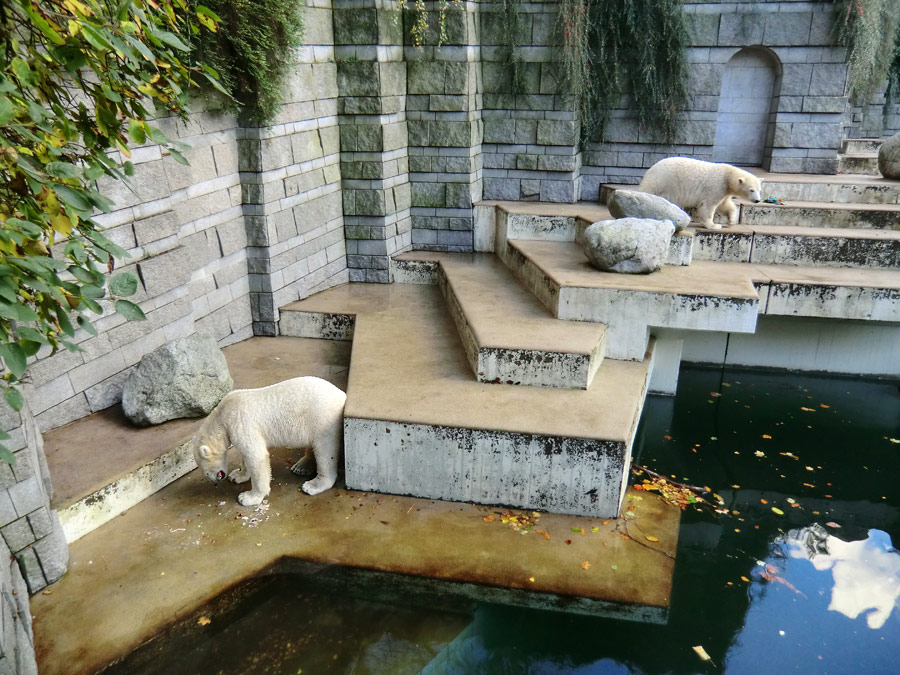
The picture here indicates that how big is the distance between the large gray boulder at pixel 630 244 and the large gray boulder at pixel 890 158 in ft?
12.8

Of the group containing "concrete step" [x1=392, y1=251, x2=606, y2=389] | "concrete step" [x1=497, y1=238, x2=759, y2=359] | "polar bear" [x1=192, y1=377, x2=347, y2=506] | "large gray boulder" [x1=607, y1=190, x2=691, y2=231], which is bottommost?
"polar bear" [x1=192, y1=377, x2=347, y2=506]

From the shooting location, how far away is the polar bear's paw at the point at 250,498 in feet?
12.6

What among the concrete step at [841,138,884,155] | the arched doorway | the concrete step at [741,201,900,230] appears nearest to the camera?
the concrete step at [741,201,900,230]

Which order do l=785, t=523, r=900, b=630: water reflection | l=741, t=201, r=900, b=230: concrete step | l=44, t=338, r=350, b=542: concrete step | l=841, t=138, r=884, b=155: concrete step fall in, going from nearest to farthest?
l=785, t=523, r=900, b=630: water reflection
l=44, t=338, r=350, b=542: concrete step
l=741, t=201, r=900, b=230: concrete step
l=841, t=138, r=884, b=155: concrete step

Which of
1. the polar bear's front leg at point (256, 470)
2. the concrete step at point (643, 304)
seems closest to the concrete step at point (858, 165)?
the concrete step at point (643, 304)

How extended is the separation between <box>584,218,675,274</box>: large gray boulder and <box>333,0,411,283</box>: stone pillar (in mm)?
2359

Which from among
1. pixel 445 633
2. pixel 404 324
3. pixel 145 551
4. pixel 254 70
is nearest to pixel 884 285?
pixel 404 324

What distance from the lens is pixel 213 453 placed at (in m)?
3.78

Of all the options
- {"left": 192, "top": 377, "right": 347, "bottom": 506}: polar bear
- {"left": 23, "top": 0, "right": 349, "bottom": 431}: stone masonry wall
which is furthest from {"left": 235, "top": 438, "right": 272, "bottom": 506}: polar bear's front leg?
{"left": 23, "top": 0, "right": 349, "bottom": 431}: stone masonry wall

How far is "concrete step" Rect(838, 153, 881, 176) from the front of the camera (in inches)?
320

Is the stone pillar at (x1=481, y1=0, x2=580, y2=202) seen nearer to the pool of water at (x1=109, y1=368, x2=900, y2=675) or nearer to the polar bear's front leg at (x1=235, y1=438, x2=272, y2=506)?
the pool of water at (x1=109, y1=368, x2=900, y2=675)

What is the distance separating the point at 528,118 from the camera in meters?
7.20

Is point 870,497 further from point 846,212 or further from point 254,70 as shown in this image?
point 254,70

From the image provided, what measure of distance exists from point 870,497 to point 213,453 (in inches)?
169
